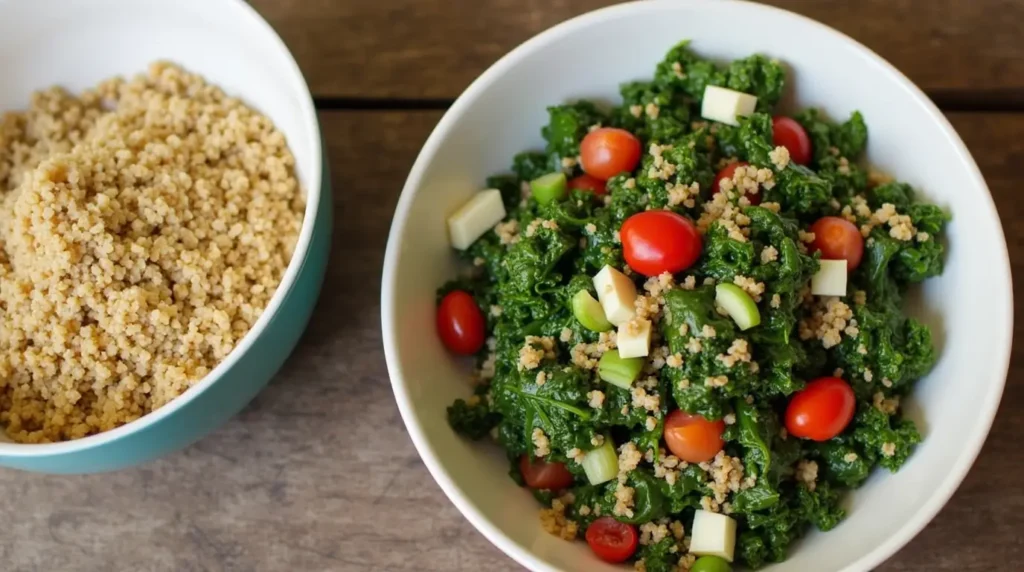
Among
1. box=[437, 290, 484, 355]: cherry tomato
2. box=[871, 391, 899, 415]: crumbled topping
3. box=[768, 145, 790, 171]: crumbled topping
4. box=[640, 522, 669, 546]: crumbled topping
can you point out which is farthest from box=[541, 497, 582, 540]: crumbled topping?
box=[768, 145, 790, 171]: crumbled topping

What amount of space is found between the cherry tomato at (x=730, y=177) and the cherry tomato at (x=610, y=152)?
15 centimetres

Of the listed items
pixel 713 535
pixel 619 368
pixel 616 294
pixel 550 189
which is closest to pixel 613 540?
pixel 713 535

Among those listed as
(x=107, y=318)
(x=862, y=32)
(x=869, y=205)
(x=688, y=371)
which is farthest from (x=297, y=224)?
(x=862, y=32)

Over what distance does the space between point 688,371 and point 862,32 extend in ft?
3.41

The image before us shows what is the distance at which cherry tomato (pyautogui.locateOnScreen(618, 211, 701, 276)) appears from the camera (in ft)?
4.86

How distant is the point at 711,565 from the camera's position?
1519 millimetres

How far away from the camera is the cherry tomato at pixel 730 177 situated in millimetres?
1619

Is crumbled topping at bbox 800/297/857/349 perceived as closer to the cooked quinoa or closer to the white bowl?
the white bowl

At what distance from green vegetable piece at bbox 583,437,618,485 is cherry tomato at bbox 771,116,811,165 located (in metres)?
0.65

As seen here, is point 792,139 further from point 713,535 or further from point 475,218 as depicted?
point 713,535

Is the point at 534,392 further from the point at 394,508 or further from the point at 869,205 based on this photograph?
the point at 869,205

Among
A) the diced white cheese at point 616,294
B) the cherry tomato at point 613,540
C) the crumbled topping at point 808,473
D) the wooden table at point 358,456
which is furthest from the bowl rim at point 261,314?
the crumbled topping at point 808,473

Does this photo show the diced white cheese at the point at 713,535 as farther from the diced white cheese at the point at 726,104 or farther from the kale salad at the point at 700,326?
the diced white cheese at the point at 726,104

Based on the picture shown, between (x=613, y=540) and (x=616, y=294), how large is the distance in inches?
17.1
